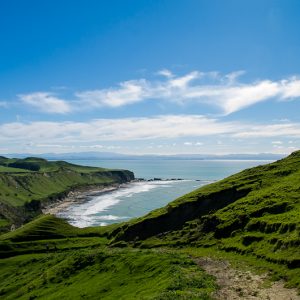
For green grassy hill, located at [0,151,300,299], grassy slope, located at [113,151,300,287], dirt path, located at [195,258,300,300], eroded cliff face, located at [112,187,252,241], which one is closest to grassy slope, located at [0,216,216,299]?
green grassy hill, located at [0,151,300,299]

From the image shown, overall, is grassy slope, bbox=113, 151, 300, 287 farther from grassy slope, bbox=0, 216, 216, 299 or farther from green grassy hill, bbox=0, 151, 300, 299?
grassy slope, bbox=0, 216, 216, 299

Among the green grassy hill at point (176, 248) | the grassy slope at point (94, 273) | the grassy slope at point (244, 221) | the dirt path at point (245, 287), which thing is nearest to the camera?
the dirt path at point (245, 287)

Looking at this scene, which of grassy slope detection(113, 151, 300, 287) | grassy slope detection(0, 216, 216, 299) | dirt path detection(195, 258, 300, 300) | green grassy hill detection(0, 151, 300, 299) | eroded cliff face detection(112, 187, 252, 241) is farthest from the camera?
eroded cliff face detection(112, 187, 252, 241)

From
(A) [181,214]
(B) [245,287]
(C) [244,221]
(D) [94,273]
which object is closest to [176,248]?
(C) [244,221]

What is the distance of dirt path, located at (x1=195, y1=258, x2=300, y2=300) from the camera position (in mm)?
39250

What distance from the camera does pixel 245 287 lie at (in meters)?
42.6

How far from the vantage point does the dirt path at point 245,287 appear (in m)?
39.2

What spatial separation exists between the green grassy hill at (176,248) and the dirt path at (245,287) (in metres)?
1.33

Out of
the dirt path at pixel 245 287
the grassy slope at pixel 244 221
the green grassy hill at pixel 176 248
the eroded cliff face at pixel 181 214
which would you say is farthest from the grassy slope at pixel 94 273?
the eroded cliff face at pixel 181 214

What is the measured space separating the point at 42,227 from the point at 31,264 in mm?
30829

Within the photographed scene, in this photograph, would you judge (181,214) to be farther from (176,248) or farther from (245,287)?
(245,287)

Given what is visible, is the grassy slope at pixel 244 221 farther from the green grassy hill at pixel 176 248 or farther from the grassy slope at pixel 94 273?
the grassy slope at pixel 94 273

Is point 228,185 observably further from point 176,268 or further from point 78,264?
point 176,268

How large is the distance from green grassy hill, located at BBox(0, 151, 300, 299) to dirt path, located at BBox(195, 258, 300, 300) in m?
1.33
